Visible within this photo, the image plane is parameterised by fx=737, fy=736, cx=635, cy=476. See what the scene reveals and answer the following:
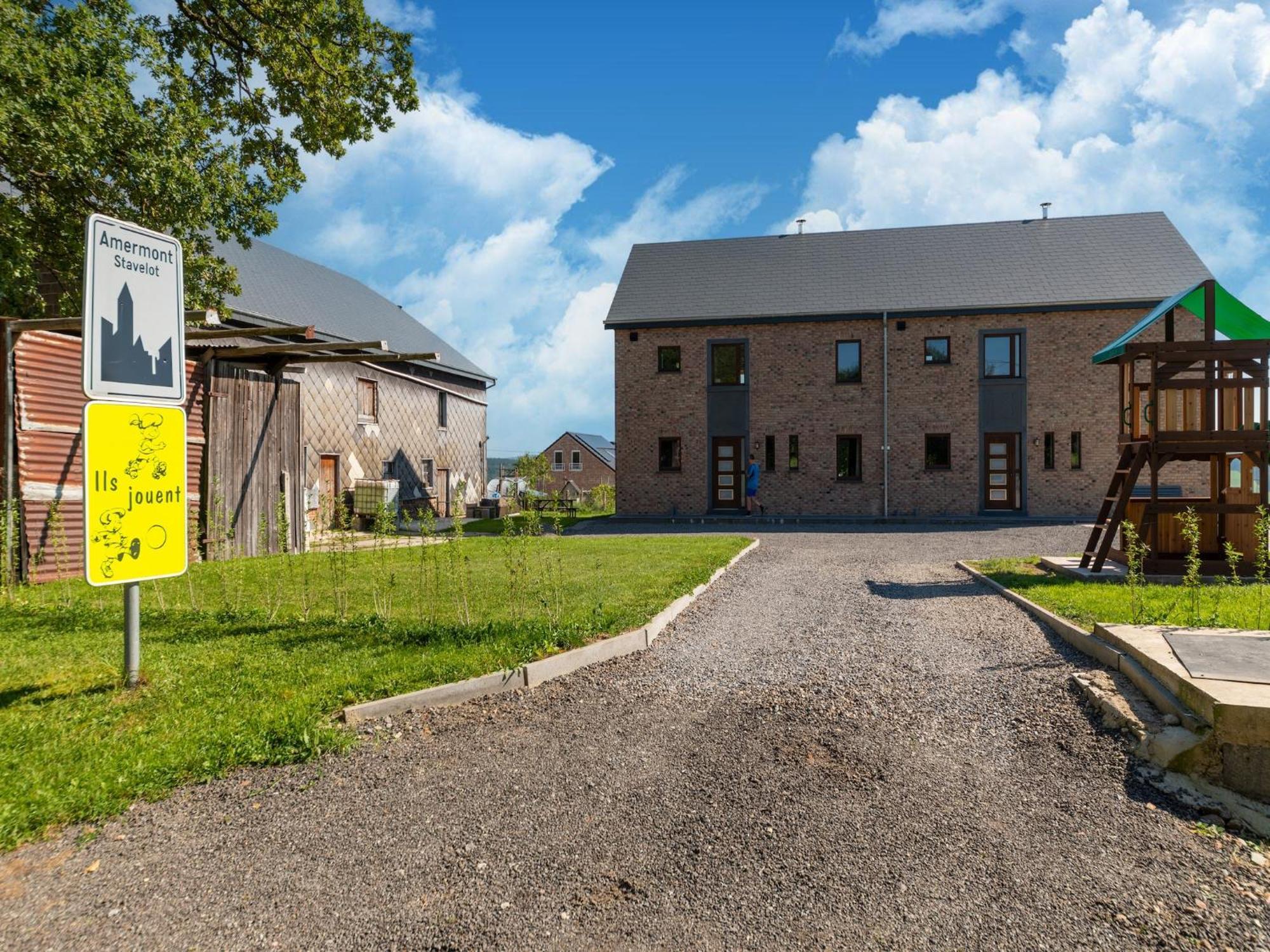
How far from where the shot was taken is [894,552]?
14.3 m

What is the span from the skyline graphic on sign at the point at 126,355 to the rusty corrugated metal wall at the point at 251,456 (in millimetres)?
6824

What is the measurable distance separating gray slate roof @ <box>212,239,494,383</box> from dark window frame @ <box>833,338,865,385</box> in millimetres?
12909

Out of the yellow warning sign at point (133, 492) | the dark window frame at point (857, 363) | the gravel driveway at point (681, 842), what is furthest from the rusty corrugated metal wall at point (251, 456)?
the dark window frame at point (857, 363)

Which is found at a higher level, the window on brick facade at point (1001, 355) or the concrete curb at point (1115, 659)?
the window on brick facade at point (1001, 355)

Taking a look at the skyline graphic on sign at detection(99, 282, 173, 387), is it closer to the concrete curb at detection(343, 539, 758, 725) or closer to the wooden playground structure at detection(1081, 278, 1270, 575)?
the concrete curb at detection(343, 539, 758, 725)

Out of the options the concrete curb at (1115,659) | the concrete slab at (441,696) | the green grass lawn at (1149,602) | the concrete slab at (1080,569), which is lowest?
the concrete slab at (441,696)

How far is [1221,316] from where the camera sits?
10734 millimetres

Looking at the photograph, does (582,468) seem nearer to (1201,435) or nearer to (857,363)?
(857,363)

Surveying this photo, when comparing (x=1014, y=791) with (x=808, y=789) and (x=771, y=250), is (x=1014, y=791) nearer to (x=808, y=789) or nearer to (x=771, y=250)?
(x=808, y=789)

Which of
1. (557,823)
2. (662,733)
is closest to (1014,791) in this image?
(662,733)

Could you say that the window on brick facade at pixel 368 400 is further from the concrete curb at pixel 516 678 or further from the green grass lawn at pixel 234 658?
the concrete curb at pixel 516 678

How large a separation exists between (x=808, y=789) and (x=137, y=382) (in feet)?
→ 16.5

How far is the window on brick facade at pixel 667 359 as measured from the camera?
25.6m

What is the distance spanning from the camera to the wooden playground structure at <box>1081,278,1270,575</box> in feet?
31.5
